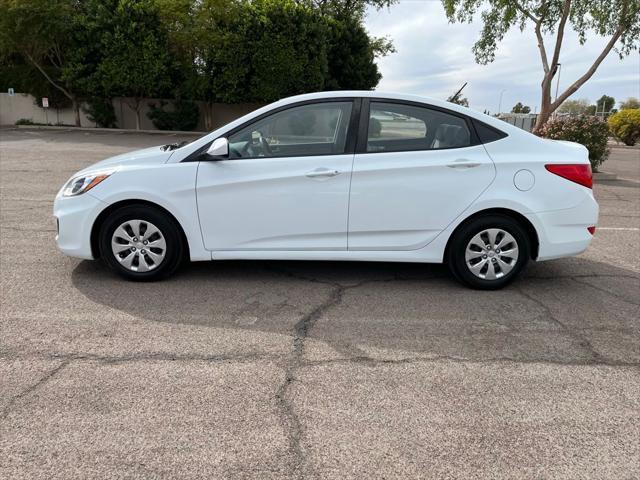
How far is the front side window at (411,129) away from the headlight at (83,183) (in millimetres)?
2329

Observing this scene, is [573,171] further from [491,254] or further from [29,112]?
[29,112]

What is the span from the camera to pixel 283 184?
4344mm

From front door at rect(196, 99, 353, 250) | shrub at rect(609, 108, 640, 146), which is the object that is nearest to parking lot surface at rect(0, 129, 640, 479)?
front door at rect(196, 99, 353, 250)

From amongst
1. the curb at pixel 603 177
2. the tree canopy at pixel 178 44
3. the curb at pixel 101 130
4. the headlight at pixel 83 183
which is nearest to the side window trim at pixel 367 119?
the headlight at pixel 83 183

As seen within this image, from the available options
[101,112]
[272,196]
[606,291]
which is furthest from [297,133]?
[101,112]

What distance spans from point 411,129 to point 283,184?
125 cm

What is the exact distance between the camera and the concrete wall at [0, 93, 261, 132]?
30859 millimetres

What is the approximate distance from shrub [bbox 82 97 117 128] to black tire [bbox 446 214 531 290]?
29738 millimetres

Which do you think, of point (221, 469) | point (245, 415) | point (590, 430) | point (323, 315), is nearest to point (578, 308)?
point (590, 430)

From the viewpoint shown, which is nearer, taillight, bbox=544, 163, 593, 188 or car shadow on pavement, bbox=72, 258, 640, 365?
car shadow on pavement, bbox=72, 258, 640, 365

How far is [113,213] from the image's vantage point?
14.5 feet

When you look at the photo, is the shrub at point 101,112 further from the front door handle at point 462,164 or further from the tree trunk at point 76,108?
the front door handle at point 462,164

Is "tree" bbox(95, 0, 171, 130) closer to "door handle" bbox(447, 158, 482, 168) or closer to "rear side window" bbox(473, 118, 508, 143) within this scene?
"rear side window" bbox(473, 118, 508, 143)

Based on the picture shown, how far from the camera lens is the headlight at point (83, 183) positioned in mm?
A: 4383
